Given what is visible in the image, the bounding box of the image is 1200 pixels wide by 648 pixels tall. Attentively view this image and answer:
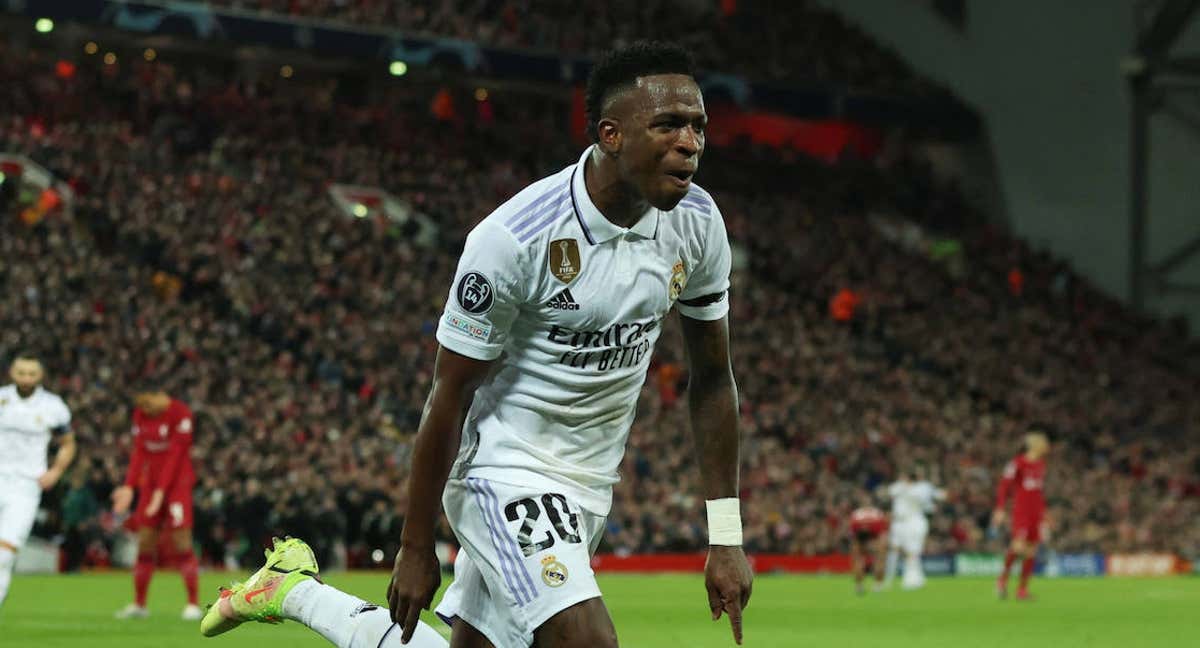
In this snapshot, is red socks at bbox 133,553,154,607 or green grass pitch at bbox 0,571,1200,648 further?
red socks at bbox 133,553,154,607

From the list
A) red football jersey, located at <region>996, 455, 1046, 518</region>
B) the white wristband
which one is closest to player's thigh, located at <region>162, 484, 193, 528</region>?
the white wristband

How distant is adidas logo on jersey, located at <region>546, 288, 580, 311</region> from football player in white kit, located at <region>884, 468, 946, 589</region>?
2254 centimetres

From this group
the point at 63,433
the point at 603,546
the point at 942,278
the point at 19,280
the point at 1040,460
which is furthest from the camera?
the point at 942,278

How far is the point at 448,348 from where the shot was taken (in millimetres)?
5699

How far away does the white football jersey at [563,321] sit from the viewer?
5656 mm

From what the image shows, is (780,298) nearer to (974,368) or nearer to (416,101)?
(974,368)

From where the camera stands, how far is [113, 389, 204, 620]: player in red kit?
16094mm

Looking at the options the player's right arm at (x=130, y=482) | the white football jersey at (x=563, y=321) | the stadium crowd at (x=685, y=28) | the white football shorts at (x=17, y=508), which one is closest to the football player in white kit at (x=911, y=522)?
the player's right arm at (x=130, y=482)

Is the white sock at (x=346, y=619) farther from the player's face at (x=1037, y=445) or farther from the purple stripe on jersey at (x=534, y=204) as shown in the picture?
the player's face at (x=1037, y=445)

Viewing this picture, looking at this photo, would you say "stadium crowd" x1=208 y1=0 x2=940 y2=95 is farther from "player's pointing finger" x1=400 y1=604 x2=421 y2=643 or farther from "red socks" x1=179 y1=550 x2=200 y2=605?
"player's pointing finger" x1=400 y1=604 x2=421 y2=643

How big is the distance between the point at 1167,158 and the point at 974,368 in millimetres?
9682

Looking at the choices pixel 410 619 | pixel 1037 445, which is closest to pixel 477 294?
pixel 410 619

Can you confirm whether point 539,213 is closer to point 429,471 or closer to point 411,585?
point 429,471

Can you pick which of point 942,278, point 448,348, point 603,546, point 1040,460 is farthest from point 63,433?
point 942,278
